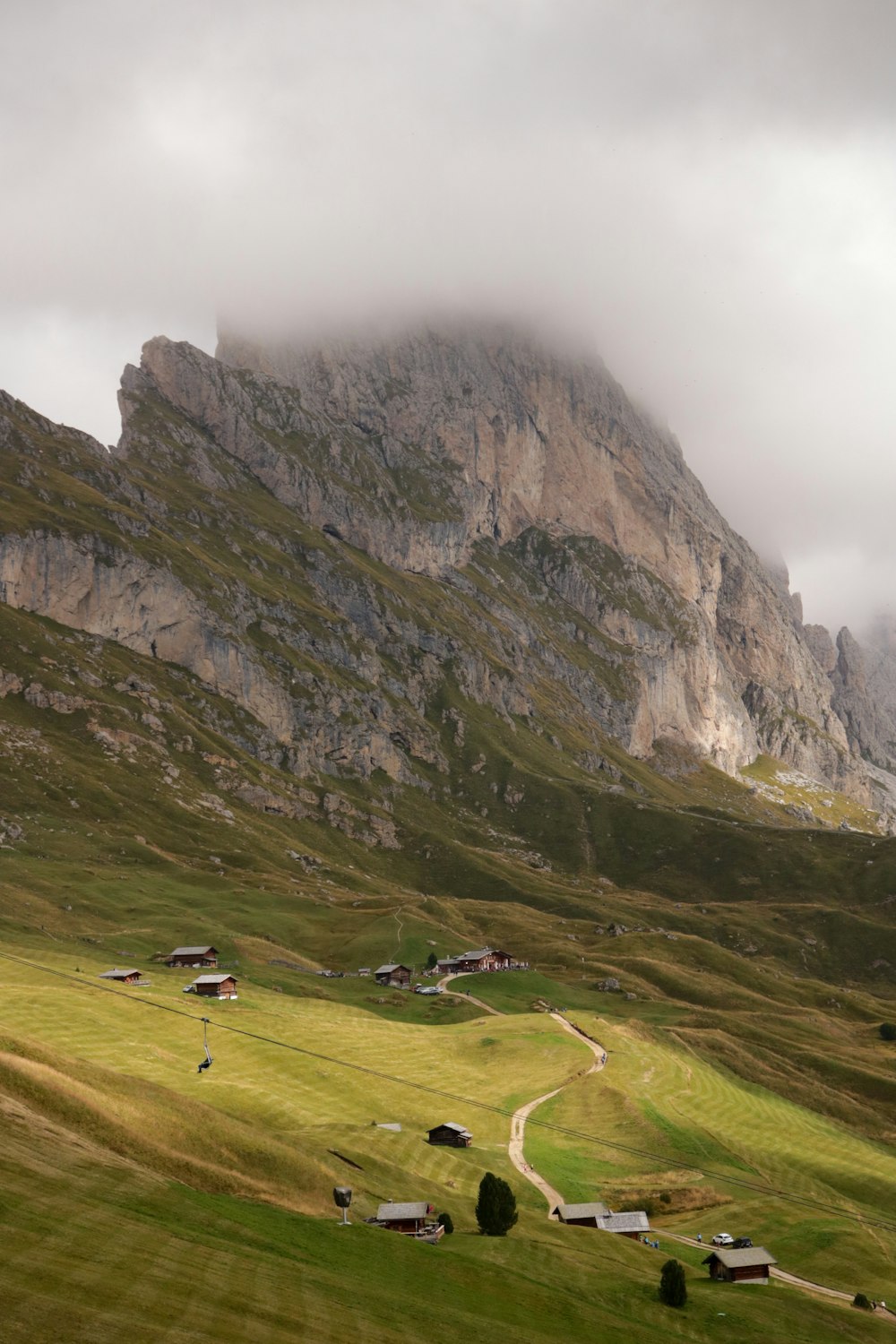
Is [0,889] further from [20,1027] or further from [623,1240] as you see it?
[623,1240]

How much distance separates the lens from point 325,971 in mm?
162750

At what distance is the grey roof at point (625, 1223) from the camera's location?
73625mm

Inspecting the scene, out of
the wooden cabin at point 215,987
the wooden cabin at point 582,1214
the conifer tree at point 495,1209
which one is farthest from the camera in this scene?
the wooden cabin at point 215,987

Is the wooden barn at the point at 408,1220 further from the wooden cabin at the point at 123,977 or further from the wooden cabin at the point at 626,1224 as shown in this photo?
the wooden cabin at the point at 123,977

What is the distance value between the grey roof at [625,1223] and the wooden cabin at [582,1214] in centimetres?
39

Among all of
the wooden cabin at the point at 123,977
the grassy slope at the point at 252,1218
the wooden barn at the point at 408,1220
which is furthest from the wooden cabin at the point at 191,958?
the wooden barn at the point at 408,1220

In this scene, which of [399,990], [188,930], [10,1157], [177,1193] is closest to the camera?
[10,1157]

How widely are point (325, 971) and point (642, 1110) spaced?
7065 centimetres

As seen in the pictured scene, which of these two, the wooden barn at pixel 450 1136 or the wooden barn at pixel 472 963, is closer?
the wooden barn at pixel 450 1136

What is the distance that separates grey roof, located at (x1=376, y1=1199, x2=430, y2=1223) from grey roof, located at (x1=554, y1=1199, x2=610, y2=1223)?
15.6 m

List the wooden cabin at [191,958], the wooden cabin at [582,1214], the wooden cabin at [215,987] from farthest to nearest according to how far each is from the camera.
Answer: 1. the wooden cabin at [191,958]
2. the wooden cabin at [215,987]
3. the wooden cabin at [582,1214]

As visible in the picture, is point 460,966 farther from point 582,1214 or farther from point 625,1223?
point 582,1214

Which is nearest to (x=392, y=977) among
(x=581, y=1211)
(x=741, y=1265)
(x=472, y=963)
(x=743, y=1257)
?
(x=472, y=963)

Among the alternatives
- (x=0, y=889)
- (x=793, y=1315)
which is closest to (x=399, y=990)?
(x=0, y=889)
